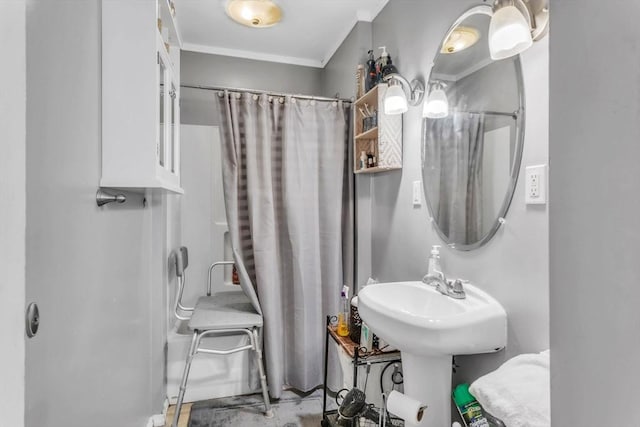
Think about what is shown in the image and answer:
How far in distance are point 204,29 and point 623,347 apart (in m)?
2.70

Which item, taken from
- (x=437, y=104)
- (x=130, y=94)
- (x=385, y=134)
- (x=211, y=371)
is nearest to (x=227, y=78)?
(x=385, y=134)

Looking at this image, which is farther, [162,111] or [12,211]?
[162,111]

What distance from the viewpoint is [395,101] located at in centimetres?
153

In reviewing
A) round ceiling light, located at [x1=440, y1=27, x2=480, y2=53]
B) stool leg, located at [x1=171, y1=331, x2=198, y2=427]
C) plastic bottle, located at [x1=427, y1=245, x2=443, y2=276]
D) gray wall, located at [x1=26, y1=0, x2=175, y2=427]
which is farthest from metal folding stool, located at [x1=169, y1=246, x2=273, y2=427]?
round ceiling light, located at [x1=440, y1=27, x2=480, y2=53]

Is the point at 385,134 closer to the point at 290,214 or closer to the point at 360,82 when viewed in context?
the point at 360,82

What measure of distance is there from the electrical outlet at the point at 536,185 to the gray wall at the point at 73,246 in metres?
1.27

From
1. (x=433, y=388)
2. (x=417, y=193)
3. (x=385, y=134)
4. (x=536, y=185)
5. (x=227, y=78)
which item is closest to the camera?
(x=536, y=185)

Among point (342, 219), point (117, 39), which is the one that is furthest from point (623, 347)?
point (342, 219)

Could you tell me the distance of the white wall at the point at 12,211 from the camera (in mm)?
380

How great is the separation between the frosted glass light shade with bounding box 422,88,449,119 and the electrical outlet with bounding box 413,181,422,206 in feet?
1.08

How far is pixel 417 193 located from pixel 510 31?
0.81m

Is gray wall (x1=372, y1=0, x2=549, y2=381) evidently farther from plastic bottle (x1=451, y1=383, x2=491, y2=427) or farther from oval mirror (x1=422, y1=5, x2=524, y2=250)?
plastic bottle (x1=451, y1=383, x2=491, y2=427)

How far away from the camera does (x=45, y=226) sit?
723 millimetres

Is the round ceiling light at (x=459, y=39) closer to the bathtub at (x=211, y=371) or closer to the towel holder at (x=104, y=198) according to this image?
the towel holder at (x=104, y=198)
